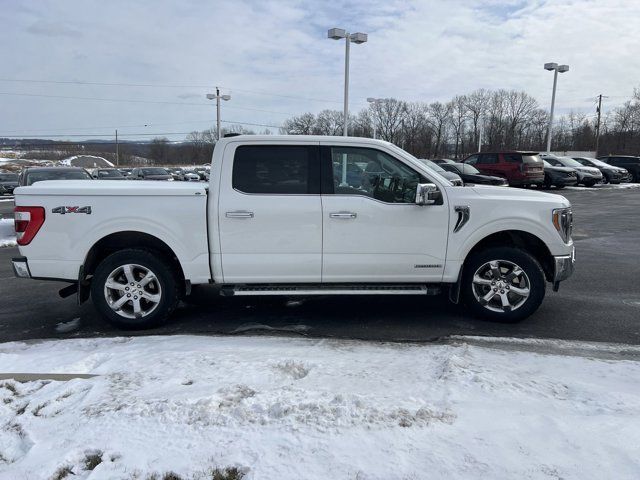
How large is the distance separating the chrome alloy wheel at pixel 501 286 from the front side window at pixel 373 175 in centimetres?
113

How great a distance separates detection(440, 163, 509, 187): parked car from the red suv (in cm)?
87

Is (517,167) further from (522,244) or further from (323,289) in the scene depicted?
(323,289)

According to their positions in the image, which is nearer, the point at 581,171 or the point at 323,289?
the point at 323,289

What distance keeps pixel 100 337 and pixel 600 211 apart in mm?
17213

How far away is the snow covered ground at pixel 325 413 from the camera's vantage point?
8.57ft

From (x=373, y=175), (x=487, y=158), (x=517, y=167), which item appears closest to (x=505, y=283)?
(x=373, y=175)

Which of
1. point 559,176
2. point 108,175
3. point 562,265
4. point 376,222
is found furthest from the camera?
point 108,175

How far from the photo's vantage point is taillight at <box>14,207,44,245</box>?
4.86 meters

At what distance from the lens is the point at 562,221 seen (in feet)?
17.0

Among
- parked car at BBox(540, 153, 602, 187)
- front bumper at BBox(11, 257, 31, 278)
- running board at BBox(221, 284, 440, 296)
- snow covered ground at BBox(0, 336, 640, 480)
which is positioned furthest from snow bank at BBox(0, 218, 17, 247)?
parked car at BBox(540, 153, 602, 187)

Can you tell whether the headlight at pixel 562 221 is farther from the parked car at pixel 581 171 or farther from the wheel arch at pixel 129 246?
the parked car at pixel 581 171

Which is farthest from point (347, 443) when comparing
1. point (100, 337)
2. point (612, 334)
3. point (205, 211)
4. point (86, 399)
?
point (612, 334)

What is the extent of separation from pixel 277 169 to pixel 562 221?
3041 millimetres

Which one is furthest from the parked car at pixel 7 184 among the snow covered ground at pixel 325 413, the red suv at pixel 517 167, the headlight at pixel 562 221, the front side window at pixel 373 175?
the headlight at pixel 562 221
